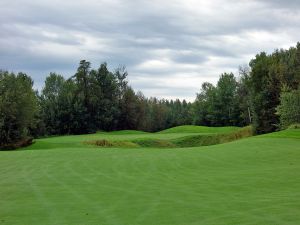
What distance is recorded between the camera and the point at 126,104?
9331cm

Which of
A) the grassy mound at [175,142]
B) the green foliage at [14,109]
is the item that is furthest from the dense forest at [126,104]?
the grassy mound at [175,142]

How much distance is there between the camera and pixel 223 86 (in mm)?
104562

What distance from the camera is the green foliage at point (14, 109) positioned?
52312 mm

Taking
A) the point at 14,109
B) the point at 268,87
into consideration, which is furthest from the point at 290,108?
the point at 14,109

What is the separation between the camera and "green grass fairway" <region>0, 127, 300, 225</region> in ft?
31.1

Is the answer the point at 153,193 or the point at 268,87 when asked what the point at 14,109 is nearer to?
the point at 268,87

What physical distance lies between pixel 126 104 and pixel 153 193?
265 feet

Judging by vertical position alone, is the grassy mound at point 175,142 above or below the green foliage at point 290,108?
below

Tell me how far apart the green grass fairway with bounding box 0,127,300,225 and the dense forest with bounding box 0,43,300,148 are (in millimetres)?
31252

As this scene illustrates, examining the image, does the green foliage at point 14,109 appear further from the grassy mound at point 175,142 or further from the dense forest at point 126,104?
the grassy mound at point 175,142

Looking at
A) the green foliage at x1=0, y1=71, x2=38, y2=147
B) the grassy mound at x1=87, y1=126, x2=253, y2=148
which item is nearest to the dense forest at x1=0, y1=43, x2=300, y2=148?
the green foliage at x1=0, y1=71, x2=38, y2=147

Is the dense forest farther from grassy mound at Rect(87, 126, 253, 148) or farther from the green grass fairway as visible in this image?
the green grass fairway

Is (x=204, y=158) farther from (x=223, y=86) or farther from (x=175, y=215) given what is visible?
(x=223, y=86)

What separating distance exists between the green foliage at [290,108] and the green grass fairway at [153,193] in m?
28.5
